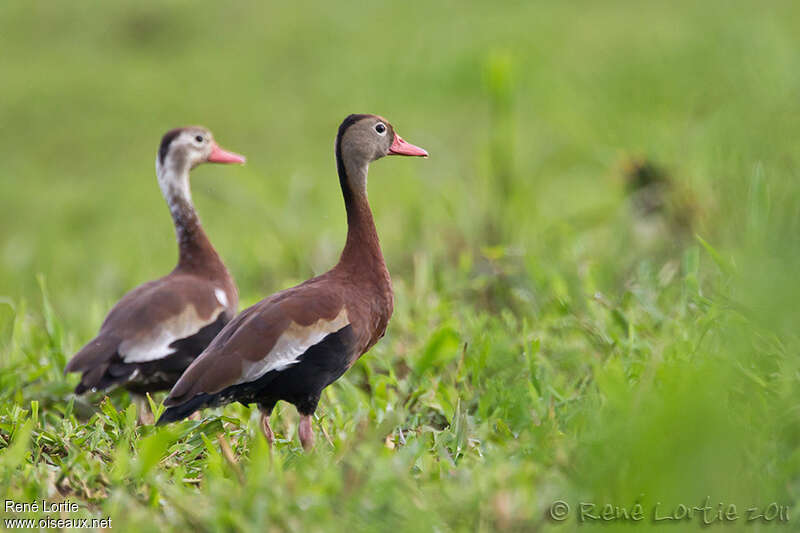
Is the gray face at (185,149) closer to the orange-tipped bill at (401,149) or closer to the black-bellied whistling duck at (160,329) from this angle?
the black-bellied whistling duck at (160,329)

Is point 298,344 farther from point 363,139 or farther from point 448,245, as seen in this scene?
point 448,245

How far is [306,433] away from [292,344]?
277 mm

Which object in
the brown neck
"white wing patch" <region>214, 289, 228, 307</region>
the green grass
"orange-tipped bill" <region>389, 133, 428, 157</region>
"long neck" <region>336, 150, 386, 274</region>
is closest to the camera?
the green grass

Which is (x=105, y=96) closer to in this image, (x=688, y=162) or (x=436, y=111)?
(x=436, y=111)

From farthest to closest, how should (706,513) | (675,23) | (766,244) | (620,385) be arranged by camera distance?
(675,23) → (766,244) → (620,385) → (706,513)

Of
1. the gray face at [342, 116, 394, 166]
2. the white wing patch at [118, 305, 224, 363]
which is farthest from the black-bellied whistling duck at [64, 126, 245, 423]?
the gray face at [342, 116, 394, 166]

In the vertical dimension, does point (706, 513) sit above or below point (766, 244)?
below

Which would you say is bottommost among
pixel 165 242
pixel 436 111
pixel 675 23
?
pixel 165 242

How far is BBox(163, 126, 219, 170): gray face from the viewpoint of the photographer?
14.6 ft

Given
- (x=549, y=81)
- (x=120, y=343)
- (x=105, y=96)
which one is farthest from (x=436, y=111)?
(x=120, y=343)

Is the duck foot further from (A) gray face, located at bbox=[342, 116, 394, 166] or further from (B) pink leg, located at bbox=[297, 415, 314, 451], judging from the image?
(A) gray face, located at bbox=[342, 116, 394, 166]

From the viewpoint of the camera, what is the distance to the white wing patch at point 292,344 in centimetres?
307

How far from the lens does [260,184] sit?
6957mm

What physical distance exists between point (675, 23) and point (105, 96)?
467 centimetres
